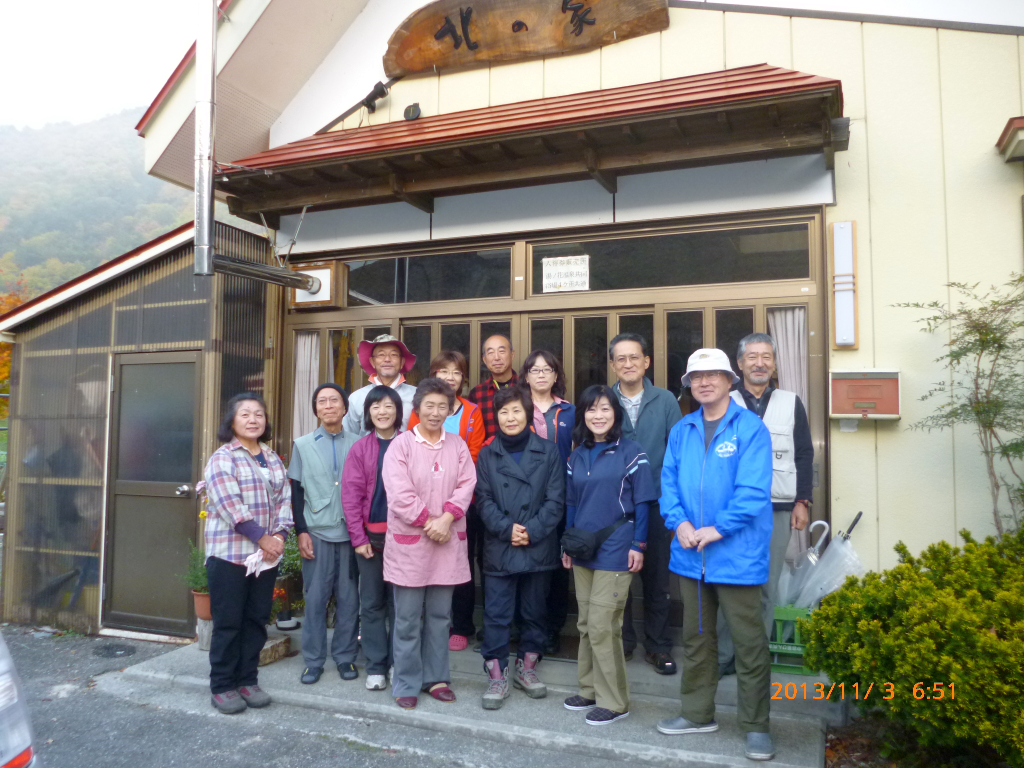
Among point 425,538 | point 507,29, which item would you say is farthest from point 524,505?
point 507,29

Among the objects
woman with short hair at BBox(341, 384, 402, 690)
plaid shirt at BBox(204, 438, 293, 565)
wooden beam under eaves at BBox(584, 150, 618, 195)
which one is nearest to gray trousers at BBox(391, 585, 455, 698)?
woman with short hair at BBox(341, 384, 402, 690)

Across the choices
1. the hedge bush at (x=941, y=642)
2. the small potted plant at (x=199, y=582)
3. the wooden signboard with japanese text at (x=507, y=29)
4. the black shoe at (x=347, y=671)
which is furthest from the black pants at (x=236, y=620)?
the wooden signboard with japanese text at (x=507, y=29)

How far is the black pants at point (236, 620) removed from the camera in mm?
4348

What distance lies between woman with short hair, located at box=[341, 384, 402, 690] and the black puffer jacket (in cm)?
69

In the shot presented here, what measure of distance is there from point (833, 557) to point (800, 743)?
1048mm

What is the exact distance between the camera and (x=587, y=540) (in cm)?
409

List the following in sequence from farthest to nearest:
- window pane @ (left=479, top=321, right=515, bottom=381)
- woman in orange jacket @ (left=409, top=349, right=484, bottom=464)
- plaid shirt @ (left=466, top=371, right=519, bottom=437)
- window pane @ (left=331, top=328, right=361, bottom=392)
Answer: window pane @ (left=331, top=328, right=361, bottom=392)
window pane @ (left=479, top=321, right=515, bottom=381)
plaid shirt @ (left=466, top=371, right=519, bottom=437)
woman in orange jacket @ (left=409, top=349, right=484, bottom=464)

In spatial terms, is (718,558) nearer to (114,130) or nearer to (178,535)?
(178,535)

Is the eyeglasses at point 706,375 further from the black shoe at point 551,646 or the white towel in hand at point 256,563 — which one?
the white towel in hand at point 256,563

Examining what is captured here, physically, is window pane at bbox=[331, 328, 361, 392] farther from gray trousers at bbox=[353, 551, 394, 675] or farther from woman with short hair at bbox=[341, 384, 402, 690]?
gray trousers at bbox=[353, 551, 394, 675]

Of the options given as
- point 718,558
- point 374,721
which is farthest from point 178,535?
point 718,558

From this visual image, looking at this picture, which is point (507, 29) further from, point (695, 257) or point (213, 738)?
point (213, 738)

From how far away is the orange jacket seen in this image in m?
5.03

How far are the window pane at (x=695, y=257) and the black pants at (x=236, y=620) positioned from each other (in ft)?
10.4
